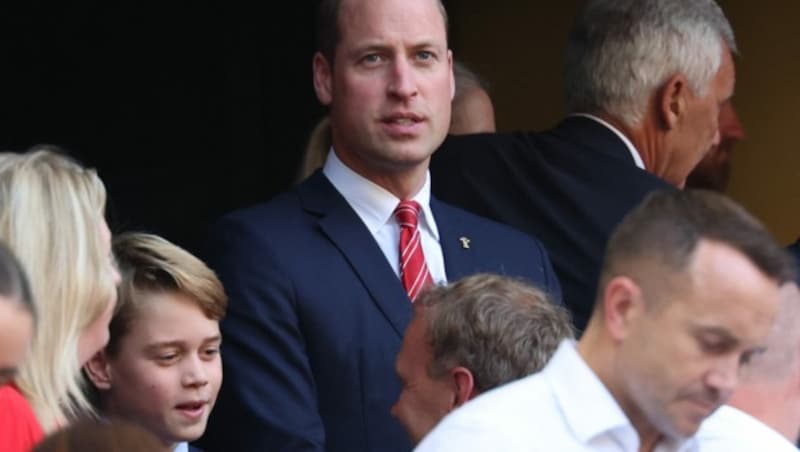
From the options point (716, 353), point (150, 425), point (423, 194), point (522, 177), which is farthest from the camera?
point (522, 177)

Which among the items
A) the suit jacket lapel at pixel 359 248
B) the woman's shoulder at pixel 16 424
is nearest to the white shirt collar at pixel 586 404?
the woman's shoulder at pixel 16 424

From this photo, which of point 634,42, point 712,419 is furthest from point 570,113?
point 712,419

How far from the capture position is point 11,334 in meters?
2.63

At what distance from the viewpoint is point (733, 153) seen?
6457 mm

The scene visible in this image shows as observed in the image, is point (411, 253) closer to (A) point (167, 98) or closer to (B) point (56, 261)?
(B) point (56, 261)

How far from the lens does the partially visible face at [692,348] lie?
3.03 meters

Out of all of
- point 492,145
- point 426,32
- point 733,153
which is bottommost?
point 733,153

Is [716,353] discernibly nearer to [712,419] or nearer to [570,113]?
[712,419]

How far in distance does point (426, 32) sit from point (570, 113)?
A: 2.74 ft

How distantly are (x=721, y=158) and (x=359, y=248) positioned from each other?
83.4 inches

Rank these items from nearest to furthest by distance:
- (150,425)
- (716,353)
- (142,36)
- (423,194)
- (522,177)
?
1. (716,353)
2. (150,425)
3. (423,194)
4. (522,177)
5. (142,36)

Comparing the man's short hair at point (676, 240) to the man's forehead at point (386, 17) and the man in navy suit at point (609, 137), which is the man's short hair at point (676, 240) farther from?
the man in navy suit at point (609, 137)

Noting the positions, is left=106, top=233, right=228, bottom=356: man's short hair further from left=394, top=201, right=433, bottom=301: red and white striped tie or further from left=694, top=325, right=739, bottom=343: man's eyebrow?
left=694, top=325, right=739, bottom=343: man's eyebrow

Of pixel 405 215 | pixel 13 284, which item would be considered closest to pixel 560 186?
pixel 405 215
